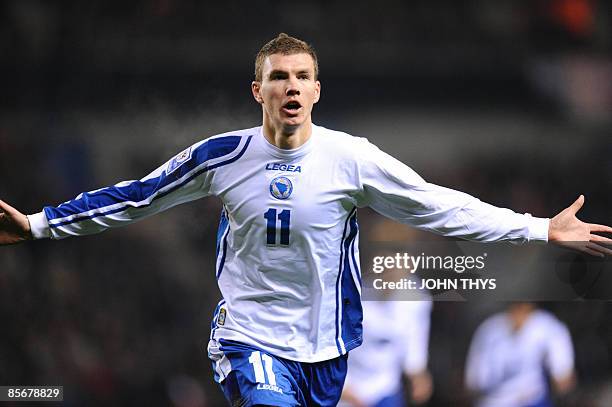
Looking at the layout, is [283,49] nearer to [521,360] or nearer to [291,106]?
[291,106]

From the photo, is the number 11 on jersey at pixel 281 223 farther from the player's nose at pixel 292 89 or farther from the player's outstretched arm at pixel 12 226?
the player's outstretched arm at pixel 12 226

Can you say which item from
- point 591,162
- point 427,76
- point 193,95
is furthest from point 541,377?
point 193,95

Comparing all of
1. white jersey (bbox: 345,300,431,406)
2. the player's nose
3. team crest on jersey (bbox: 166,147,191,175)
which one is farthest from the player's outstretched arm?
white jersey (bbox: 345,300,431,406)

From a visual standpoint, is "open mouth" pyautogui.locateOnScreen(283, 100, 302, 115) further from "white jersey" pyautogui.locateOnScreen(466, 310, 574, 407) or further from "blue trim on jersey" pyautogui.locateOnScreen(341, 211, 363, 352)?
"white jersey" pyautogui.locateOnScreen(466, 310, 574, 407)

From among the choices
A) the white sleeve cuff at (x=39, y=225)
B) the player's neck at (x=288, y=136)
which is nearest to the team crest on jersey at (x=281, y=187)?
the player's neck at (x=288, y=136)

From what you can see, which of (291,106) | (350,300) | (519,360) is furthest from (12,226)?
(519,360)

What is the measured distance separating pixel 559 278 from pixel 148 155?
9.13 ft

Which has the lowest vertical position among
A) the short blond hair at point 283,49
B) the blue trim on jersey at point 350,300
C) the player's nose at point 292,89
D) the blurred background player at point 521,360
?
the blurred background player at point 521,360

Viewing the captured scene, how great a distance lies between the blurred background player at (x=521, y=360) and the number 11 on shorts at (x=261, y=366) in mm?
3088

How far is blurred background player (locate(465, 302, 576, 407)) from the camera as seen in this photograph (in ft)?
20.4

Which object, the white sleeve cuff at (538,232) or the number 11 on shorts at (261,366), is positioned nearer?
the number 11 on shorts at (261,366)

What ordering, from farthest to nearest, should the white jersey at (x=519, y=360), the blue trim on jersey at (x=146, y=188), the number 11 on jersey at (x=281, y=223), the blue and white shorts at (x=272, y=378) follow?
the white jersey at (x=519, y=360) < the blue trim on jersey at (x=146, y=188) < the number 11 on jersey at (x=281, y=223) < the blue and white shorts at (x=272, y=378)

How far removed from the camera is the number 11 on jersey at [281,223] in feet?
11.6

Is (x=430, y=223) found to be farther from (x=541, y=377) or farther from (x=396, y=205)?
(x=541, y=377)
